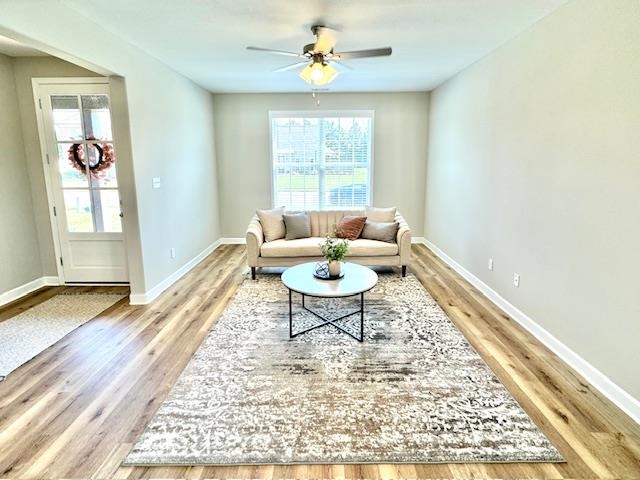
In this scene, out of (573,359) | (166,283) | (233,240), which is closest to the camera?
(573,359)

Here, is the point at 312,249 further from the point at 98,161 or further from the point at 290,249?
the point at 98,161

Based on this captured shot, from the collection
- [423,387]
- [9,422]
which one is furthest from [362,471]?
[9,422]

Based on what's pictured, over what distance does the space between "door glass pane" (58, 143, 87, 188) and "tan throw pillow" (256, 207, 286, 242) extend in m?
2.12

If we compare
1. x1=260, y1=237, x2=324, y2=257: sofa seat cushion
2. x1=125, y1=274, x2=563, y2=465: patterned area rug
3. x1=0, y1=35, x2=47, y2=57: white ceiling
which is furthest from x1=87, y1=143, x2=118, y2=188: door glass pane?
x1=125, y1=274, x2=563, y2=465: patterned area rug

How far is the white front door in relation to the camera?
4.07 meters

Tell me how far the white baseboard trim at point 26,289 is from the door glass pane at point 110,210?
1010 millimetres

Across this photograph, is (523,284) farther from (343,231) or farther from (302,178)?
(302,178)

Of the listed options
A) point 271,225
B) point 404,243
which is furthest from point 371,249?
point 271,225

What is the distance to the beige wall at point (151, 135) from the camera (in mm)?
2683

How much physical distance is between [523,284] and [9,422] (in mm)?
3887

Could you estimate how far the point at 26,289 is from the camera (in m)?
4.21

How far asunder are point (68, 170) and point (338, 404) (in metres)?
4.06

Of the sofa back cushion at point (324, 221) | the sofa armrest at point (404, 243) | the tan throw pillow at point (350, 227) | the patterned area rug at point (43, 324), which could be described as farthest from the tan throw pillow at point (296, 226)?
the patterned area rug at point (43, 324)

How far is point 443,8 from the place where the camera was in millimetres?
2770
